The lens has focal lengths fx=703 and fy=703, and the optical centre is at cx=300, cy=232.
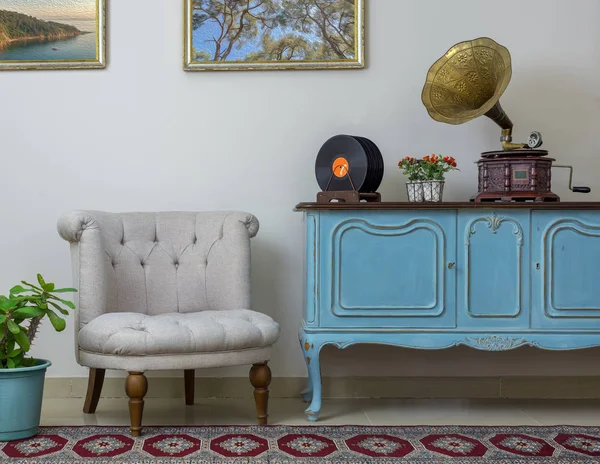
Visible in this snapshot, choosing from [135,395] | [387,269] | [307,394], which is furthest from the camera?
[307,394]

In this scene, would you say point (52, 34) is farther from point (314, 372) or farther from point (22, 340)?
point (314, 372)

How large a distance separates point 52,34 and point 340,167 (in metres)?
1.64

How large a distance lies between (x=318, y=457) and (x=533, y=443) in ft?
2.79

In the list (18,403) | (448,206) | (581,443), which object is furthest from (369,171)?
(18,403)

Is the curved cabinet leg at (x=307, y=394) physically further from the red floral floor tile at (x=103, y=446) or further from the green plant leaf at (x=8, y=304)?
the green plant leaf at (x=8, y=304)

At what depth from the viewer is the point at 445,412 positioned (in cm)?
325

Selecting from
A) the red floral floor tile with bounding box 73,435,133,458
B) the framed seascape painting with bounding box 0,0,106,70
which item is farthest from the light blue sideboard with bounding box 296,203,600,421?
the framed seascape painting with bounding box 0,0,106,70

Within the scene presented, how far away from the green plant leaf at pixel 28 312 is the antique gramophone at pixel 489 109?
1926 millimetres

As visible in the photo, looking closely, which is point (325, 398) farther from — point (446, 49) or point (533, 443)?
point (446, 49)

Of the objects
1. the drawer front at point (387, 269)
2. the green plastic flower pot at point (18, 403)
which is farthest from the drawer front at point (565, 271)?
the green plastic flower pot at point (18, 403)

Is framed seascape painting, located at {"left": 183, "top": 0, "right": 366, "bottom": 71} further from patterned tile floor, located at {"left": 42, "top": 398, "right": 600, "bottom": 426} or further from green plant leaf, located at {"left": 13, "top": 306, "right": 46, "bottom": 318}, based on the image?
patterned tile floor, located at {"left": 42, "top": 398, "right": 600, "bottom": 426}

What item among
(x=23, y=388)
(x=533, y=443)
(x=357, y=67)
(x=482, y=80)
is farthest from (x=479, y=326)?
(x=23, y=388)

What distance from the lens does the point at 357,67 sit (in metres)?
3.56

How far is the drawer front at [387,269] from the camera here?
3049 mm
